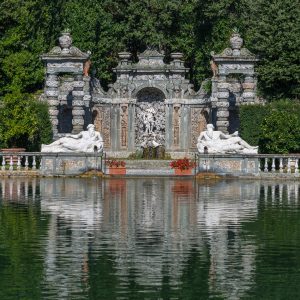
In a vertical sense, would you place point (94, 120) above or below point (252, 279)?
above

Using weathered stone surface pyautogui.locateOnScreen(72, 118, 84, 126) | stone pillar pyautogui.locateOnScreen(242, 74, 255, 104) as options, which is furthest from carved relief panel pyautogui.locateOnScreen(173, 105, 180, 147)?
weathered stone surface pyautogui.locateOnScreen(72, 118, 84, 126)

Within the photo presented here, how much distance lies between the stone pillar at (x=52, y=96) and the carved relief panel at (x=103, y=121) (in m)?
4.85

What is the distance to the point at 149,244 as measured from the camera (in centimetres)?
2680

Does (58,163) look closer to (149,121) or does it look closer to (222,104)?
(222,104)

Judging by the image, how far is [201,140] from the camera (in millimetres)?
52844

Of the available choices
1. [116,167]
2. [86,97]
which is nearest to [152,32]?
[86,97]

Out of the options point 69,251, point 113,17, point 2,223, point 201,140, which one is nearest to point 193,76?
point 113,17

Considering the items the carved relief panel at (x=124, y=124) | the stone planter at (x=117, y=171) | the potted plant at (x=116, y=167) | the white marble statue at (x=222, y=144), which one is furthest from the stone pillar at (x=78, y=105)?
the white marble statue at (x=222, y=144)

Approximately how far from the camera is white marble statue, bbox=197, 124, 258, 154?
5208 centimetres

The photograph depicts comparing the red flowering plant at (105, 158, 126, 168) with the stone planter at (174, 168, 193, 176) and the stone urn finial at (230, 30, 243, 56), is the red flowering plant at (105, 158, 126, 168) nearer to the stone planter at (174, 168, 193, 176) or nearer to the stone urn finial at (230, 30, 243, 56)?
the stone planter at (174, 168, 193, 176)

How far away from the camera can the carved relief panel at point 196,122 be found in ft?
205

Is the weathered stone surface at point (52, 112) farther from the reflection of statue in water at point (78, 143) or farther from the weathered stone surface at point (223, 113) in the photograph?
the weathered stone surface at point (223, 113)

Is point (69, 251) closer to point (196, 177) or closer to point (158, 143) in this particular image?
point (196, 177)

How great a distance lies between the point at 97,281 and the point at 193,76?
46.8m
